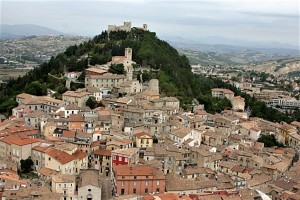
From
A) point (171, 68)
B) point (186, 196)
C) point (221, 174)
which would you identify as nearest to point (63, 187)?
point (186, 196)

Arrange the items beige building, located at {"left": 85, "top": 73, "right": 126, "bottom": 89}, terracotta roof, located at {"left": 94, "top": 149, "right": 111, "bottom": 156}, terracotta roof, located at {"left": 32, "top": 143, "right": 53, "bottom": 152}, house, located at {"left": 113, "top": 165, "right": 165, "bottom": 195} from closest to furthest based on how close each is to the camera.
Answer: house, located at {"left": 113, "top": 165, "right": 165, "bottom": 195} < terracotta roof, located at {"left": 32, "top": 143, "right": 53, "bottom": 152} < terracotta roof, located at {"left": 94, "top": 149, "right": 111, "bottom": 156} < beige building, located at {"left": 85, "top": 73, "right": 126, "bottom": 89}

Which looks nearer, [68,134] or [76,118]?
[68,134]

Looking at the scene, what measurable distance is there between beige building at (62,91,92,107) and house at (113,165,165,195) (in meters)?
18.3

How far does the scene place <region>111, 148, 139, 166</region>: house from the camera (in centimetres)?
3812

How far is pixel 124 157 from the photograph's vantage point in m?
38.3

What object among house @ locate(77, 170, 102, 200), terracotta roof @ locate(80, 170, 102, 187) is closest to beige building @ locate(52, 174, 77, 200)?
house @ locate(77, 170, 102, 200)

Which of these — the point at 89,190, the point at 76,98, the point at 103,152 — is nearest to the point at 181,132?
the point at 103,152

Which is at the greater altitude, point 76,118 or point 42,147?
point 76,118

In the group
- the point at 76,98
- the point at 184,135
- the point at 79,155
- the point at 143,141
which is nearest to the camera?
the point at 79,155

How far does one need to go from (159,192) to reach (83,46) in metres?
49.1

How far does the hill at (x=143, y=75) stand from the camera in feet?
206

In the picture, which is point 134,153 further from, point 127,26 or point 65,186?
point 127,26

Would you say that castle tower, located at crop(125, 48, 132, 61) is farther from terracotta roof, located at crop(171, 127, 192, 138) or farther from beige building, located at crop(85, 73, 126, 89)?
terracotta roof, located at crop(171, 127, 192, 138)

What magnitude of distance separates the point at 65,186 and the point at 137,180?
5.63m
